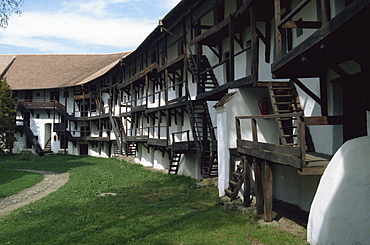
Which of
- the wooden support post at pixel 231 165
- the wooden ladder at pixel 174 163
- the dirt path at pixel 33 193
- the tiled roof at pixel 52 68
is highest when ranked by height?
the tiled roof at pixel 52 68

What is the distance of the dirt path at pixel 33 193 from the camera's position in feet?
44.0

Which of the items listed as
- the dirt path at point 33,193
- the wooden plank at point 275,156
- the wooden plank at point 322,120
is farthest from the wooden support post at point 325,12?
the dirt path at point 33,193

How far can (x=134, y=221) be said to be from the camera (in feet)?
33.6

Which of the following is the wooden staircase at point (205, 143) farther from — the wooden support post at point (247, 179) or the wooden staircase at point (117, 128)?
the wooden staircase at point (117, 128)

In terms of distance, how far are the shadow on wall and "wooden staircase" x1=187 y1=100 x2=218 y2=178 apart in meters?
9.65

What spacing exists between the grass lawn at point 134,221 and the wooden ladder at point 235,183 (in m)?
0.63

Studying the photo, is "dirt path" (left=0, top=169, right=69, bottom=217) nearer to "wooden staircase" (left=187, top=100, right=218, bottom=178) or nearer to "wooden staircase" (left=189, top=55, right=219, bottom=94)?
"wooden staircase" (left=187, top=100, right=218, bottom=178)

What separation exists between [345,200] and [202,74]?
35.1ft

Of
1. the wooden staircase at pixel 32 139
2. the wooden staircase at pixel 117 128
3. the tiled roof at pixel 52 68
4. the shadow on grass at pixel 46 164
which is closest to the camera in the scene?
the shadow on grass at pixel 46 164

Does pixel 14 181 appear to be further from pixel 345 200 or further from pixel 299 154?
pixel 345 200

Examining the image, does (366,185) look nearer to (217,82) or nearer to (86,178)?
(217,82)

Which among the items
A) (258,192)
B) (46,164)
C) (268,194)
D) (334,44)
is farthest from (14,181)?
(334,44)

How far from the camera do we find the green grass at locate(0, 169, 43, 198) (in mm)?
16700

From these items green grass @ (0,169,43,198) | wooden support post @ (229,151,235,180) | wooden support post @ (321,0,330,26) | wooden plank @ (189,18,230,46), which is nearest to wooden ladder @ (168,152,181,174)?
green grass @ (0,169,43,198)
